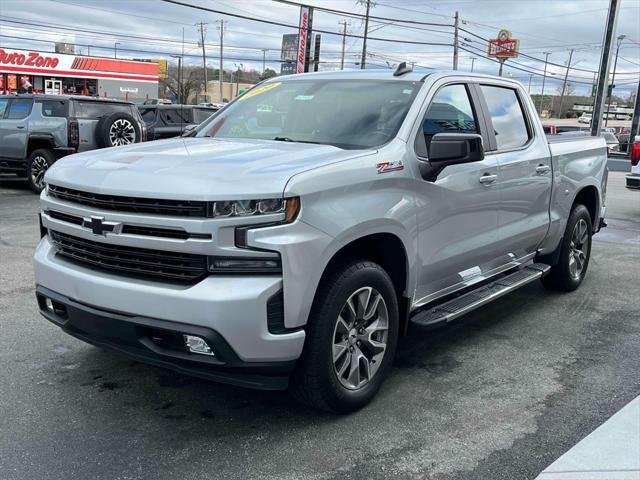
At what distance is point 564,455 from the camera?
3240 mm

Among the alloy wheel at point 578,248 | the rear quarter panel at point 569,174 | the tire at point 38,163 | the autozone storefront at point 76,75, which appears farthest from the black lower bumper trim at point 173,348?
the autozone storefront at point 76,75

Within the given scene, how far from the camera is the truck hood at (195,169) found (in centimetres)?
308

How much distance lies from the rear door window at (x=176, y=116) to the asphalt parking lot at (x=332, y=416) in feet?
38.5

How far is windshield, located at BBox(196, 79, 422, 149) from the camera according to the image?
411cm

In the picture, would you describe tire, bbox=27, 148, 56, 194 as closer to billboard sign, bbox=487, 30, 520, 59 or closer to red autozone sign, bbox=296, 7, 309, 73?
red autozone sign, bbox=296, 7, 309, 73

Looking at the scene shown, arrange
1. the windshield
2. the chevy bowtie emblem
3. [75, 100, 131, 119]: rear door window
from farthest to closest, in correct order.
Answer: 1. [75, 100, 131, 119]: rear door window
2. the windshield
3. the chevy bowtie emblem

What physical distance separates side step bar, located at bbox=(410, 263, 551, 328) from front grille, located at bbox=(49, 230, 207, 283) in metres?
1.59

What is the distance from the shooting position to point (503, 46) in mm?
66125

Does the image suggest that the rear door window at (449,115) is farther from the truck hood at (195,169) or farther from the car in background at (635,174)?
the car in background at (635,174)

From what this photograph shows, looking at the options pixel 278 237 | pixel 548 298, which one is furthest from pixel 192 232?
pixel 548 298

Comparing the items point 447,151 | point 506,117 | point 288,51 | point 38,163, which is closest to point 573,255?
point 506,117

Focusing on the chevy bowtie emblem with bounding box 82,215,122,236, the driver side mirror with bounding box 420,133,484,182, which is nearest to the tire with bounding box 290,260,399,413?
the driver side mirror with bounding box 420,133,484,182

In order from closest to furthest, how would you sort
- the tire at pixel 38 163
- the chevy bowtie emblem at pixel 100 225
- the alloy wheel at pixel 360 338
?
the chevy bowtie emblem at pixel 100 225
the alloy wheel at pixel 360 338
the tire at pixel 38 163

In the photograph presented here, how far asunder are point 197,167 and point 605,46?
24698mm
